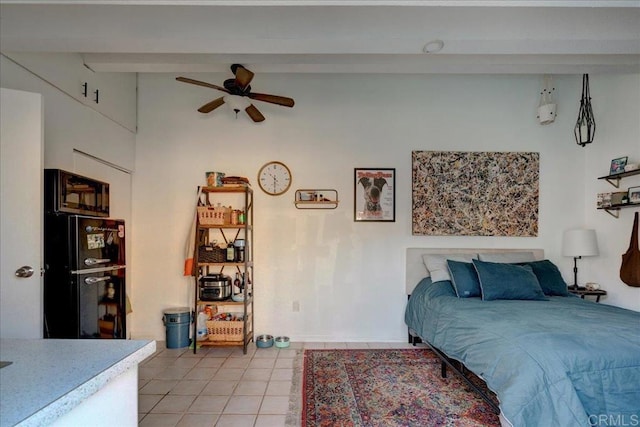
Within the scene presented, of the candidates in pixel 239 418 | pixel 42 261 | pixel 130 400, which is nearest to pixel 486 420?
pixel 239 418

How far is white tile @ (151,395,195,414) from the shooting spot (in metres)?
2.39

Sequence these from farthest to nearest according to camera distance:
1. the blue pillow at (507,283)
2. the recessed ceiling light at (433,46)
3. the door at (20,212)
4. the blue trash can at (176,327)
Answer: the blue trash can at (176,327)
the blue pillow at (507,283)
the recessed ceiling light at (433,46)
the door at (20,212)

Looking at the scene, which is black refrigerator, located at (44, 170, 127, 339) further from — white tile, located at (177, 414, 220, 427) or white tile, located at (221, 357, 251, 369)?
white tile, located at (221, 357, 251, 369)

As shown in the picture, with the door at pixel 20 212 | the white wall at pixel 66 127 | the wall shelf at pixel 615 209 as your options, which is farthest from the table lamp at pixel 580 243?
the white wall at pixel 66 127

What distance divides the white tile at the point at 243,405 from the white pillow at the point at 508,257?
8.68 ft

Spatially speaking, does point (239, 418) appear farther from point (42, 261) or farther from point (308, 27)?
point (308, 27)

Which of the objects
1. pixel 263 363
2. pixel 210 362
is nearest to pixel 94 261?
pixel 210 362

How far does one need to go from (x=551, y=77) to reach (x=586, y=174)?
3.88ft

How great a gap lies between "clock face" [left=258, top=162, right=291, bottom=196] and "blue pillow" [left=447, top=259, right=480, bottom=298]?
6.39 ft

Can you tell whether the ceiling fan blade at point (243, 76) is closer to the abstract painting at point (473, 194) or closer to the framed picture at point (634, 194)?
the abstract painting at point (473, 194)

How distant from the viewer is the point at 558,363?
1.79 m

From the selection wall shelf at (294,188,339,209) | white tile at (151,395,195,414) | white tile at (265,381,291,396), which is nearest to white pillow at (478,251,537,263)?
wall shelf at (294,188,339,209)

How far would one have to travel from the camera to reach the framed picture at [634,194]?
129 inches

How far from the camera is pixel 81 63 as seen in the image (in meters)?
3.11
